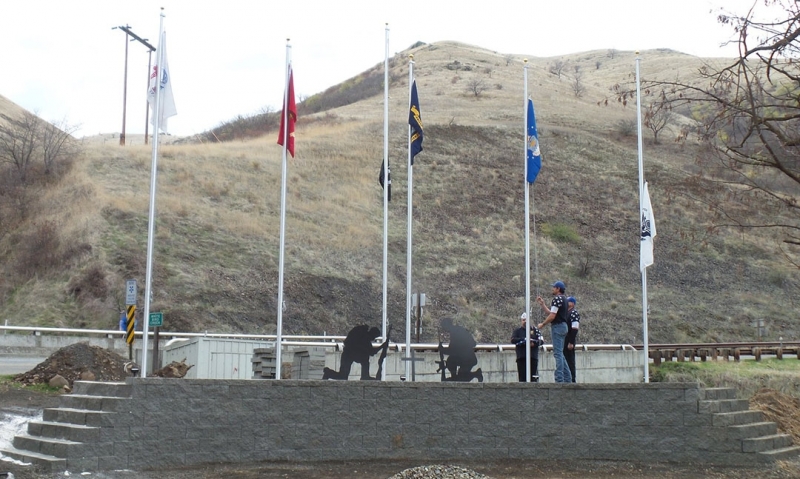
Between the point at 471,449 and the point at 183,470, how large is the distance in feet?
13.9

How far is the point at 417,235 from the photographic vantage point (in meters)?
48.5

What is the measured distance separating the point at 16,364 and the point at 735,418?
1932 cm

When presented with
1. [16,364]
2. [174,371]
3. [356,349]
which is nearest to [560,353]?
[356,349]

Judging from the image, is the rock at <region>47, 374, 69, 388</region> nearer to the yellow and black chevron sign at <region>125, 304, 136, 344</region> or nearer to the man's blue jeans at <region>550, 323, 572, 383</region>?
the yellow and black chevron sign at <region>125, 304, 136, 344</region>

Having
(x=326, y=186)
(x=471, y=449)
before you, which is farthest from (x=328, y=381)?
(x=326, y=186)

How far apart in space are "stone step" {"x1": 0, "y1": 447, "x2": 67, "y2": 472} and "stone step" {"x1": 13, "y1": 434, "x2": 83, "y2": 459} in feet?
0.23

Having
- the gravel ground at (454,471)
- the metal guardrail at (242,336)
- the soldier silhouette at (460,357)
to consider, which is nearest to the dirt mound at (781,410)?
the gravel ground at (454,471)

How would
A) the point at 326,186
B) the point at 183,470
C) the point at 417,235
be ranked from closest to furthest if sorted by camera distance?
the point at 183,470 < the point at 417,235 < the point at 326,186

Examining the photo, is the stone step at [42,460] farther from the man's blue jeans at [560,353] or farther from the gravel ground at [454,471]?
the man's blue jeans at [560,353]

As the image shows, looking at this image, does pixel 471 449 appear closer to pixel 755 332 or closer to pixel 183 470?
pixel 183 470

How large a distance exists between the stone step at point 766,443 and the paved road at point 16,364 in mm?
16768

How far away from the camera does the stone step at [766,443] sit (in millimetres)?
13141

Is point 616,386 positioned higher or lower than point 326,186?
lower

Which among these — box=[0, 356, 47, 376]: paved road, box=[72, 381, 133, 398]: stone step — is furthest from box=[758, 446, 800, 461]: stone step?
box=[0, 356, 47, 376]: paved road
